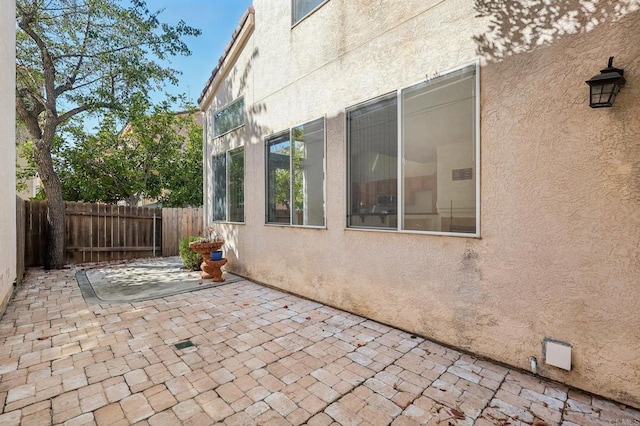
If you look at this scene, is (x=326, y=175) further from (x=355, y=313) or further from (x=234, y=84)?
(x=234, y=84)

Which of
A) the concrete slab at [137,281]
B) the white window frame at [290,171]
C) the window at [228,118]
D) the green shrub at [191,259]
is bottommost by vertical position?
the concrete slab at [137,281]

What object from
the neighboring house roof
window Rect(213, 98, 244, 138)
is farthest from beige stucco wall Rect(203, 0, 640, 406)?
window Rect(213, 98, 244, 138)

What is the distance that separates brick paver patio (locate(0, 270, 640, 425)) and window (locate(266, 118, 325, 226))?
70.7 inches

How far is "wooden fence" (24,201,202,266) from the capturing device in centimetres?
824

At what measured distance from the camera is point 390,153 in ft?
12.7

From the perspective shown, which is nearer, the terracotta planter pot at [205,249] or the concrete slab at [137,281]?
the concrete slab at [137,281]

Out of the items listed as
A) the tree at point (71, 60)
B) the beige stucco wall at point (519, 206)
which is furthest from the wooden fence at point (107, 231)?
the beige stucco wall at point (519, 206)

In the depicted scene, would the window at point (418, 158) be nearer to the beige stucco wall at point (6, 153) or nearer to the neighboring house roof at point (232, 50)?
the neighboring house roof at point (232, 50)

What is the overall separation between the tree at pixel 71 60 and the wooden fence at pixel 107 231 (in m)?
0.51

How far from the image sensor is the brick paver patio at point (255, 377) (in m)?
2.26

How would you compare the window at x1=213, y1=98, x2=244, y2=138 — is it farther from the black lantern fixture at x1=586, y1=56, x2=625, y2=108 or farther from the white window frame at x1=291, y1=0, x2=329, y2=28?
the black lantern fixture at x1=586, y1=56, x2=625, y2=108

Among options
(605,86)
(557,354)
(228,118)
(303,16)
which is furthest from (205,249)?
(605,86)

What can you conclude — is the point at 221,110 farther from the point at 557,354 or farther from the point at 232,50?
the point at 557,354

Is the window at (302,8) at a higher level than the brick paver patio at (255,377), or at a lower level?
higher
